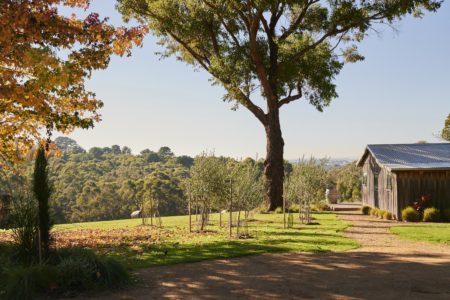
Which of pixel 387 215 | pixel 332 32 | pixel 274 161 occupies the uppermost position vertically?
pixel 332 32

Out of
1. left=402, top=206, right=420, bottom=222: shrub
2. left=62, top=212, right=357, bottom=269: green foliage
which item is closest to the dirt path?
left=62, top=212, right=357, bottom=269: green foliage

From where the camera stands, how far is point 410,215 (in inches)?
870

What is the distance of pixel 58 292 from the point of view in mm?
8281

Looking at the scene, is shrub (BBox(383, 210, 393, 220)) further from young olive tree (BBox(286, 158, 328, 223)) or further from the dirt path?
the dirt path

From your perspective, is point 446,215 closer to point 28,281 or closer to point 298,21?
point 298,21

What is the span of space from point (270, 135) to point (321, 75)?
5.05 metres

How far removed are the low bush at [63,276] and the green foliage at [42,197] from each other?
1.30 feet

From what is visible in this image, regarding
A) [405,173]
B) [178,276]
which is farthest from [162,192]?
[178,276]

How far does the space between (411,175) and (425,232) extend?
240 inches

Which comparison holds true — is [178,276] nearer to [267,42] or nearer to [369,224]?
[369,224]

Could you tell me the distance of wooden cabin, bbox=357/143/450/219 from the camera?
2286cm

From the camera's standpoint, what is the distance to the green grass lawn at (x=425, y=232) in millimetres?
15484

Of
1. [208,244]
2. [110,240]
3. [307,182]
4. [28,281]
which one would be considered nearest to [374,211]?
[307,182]

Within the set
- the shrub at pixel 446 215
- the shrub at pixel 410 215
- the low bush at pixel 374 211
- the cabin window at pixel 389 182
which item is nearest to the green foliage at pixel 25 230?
the shrub at pixel 410 215
